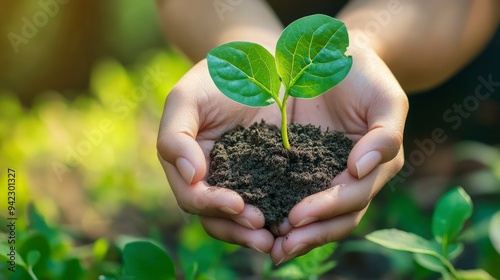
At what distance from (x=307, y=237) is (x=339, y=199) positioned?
7 centimetres

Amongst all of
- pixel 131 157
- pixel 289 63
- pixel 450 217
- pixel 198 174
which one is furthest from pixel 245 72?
pixel 131 157

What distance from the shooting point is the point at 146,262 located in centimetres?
93

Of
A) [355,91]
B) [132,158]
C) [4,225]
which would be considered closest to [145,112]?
[132,158]

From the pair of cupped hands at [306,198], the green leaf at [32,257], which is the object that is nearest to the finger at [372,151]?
the pair of cupped hands at [306,198]

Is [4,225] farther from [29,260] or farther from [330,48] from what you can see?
[330,48]

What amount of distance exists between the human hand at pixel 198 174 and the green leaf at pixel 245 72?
9cm

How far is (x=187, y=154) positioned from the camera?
91 cm

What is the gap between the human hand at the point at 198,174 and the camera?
2.93ft

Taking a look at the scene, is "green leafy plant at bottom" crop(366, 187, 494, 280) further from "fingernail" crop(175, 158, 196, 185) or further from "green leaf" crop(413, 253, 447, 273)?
"fingernail" crop(175, 158, 196, 185)

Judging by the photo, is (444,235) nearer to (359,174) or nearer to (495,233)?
(495,233)

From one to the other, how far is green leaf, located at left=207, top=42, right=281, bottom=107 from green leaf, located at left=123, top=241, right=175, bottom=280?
0.26 m

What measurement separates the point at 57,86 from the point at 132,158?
955mm

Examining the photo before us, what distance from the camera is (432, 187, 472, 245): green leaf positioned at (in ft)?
3.21

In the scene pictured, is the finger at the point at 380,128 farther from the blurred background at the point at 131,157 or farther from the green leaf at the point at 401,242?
the blurred background at the point at 131,157
